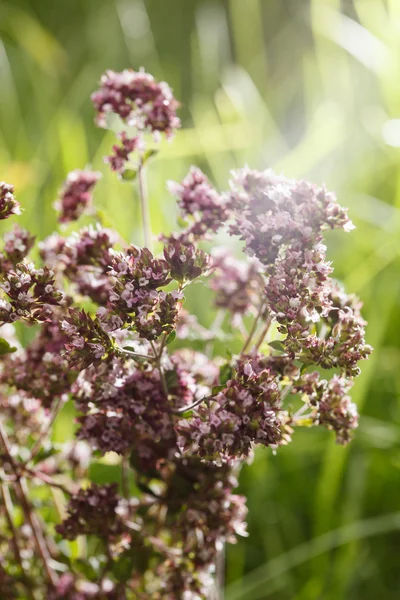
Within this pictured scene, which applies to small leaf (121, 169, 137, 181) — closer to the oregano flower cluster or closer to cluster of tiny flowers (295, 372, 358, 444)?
the oregano flower cluster

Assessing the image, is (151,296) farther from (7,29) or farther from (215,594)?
(7,29)

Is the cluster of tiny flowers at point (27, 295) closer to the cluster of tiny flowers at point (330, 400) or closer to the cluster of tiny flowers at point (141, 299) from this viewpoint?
the cluster of tiny flowers at point (141, 299)

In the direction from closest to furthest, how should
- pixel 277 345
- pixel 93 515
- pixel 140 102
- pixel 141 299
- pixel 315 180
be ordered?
pixel 141 299 < pixel 277 345 < pixel 93 515 < pixel 140 102 < pixel 315 180

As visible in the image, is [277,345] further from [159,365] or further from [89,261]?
[89,261]

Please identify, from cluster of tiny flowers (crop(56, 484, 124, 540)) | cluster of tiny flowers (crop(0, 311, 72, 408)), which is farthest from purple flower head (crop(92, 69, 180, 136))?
cluster of tiny flowers (crop(56, 484, 124, 540))

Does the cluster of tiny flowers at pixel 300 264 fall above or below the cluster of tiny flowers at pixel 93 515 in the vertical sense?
above

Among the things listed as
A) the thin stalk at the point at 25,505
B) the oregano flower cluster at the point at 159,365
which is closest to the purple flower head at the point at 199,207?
the oregano flower cluster at the point at 159,365

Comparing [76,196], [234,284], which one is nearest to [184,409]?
[234,284]
